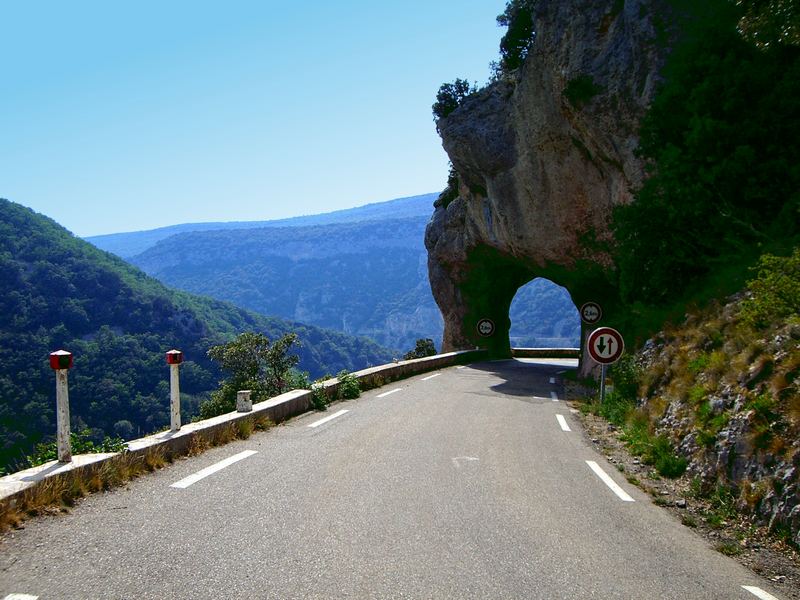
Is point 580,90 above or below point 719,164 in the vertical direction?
above

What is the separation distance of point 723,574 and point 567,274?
2654 cm

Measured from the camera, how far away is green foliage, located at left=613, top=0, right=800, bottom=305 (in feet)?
38.0

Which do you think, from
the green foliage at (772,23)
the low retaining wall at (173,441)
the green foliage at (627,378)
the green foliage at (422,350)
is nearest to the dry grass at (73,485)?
the low retaining wall at (173,441)

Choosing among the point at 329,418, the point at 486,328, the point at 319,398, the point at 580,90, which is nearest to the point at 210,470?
the point at 329,418

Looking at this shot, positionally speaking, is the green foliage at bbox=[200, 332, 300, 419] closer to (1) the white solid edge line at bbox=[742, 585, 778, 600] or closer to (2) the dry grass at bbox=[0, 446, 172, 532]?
(2) the dry grass at bbox=[0, 446, 172, 532]

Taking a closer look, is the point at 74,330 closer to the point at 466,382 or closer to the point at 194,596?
the point at 466,382

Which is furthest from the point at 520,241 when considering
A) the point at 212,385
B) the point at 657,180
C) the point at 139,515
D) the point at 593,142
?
the point at 212,385

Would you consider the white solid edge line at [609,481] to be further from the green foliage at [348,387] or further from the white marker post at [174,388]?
the green foliage at [348,387]

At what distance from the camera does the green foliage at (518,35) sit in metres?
27.3

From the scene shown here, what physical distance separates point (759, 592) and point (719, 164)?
32.3 feet

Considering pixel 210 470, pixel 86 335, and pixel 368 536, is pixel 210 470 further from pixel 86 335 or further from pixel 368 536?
pixel 86 335

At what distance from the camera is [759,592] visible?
412 cm

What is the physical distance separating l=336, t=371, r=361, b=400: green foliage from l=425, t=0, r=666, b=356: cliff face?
37.1 feet

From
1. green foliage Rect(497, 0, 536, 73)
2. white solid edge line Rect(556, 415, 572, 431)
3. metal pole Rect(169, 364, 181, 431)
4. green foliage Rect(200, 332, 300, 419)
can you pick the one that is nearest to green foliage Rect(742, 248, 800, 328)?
white solid edge line Rect(556, 415, 572, 431)
